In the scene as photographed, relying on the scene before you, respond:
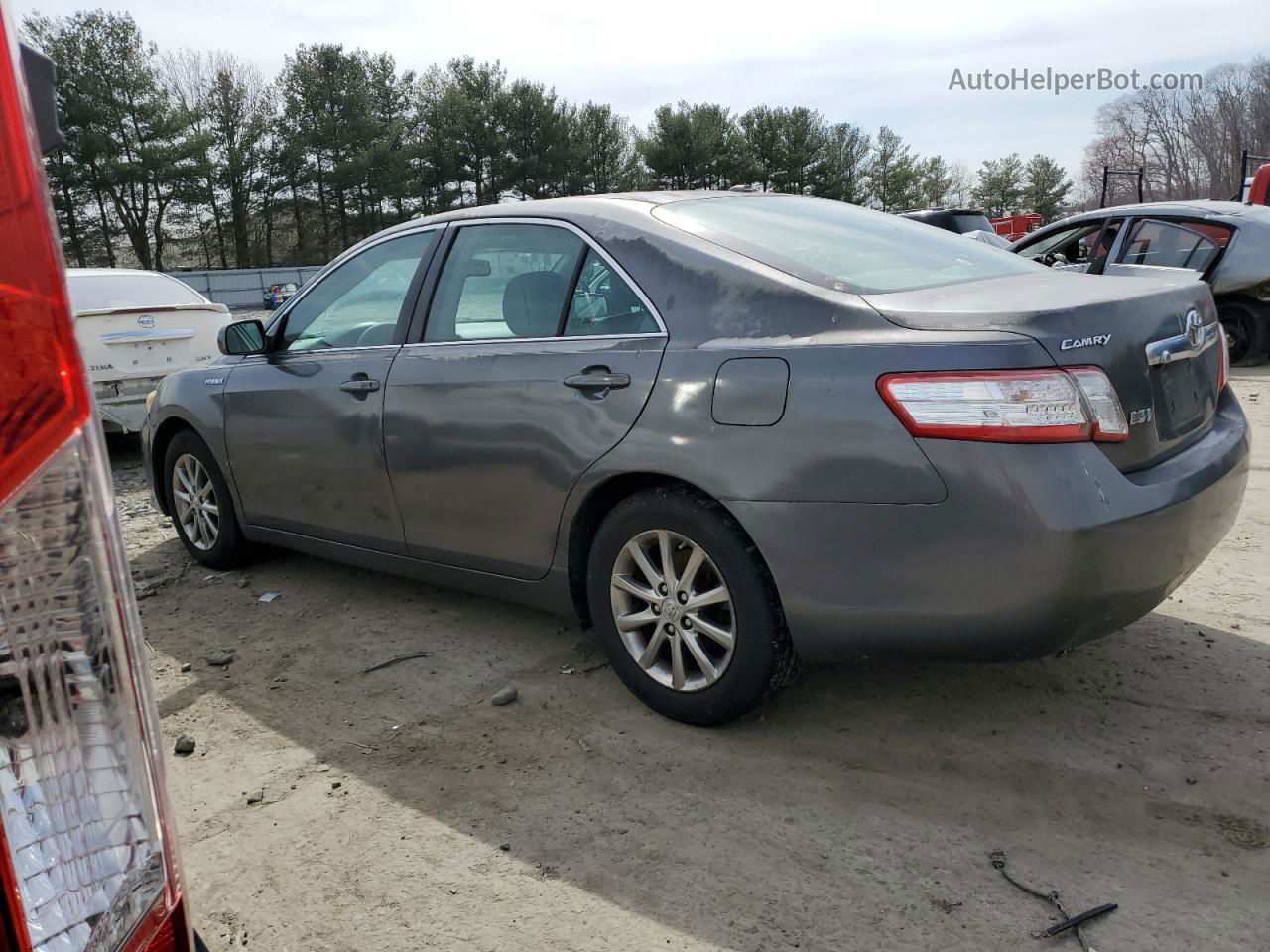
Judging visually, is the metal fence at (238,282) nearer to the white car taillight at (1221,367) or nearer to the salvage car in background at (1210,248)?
the salvage car in background at (1210,248)

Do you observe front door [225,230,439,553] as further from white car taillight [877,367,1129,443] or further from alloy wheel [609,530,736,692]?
white car taillight [877,367,1129,443]

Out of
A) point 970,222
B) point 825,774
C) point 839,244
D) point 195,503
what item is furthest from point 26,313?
point 970,222

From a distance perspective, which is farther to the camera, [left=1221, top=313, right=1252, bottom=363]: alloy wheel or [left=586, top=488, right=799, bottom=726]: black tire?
[left=1221, top=313, right=1252, bottom=363]: alloy wheel

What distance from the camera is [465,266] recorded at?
12.8 feet

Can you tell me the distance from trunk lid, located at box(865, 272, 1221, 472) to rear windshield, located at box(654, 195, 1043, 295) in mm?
167

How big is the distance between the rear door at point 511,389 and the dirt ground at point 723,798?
589mm

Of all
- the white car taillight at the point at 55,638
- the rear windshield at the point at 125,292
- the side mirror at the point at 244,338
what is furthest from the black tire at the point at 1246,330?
the white car taillight at the point at 55,638

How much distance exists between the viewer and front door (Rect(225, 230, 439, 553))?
13.1ft

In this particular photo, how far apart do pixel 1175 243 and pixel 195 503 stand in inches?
348

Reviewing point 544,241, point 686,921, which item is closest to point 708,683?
point 686,921

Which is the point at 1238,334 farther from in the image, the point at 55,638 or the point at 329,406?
the point at 55,638

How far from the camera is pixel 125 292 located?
8.47m

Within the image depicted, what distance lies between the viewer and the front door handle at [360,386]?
3963 mm

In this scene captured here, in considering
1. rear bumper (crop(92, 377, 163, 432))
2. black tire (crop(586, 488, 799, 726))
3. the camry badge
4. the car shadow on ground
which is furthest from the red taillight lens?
rear bumper (crop(92, 377, 163, 432))
